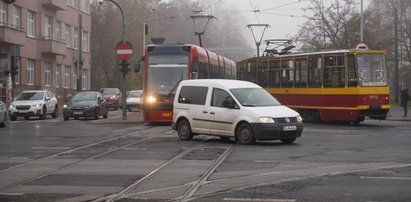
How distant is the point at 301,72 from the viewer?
101ft

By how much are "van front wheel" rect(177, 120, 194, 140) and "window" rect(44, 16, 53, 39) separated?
40.3 metres

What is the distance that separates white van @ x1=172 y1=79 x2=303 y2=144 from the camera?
1808 centimetres

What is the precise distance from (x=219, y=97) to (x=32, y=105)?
18380 millimetres

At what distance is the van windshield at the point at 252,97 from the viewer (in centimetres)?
1877

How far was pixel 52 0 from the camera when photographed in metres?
57.4

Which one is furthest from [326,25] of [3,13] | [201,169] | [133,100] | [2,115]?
[201,169]

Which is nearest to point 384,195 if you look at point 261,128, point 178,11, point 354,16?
point 261,128

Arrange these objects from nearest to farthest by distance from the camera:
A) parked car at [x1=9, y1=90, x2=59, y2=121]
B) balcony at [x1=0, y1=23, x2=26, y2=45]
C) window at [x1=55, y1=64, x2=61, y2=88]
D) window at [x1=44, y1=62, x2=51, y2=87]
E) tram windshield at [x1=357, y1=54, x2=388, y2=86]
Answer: tram windshield at [x1=357, y1=54, x2=388, y2=86] → parked car at [x1=9, y1=90, x2=59, y2=121] → balcony at [x1=0, y1=23, x2=26, y2=45] → window at [x1=44, y1=62, x2=51, y2=87] → window at [x1=55, y1=64, x2=61, y2=88]

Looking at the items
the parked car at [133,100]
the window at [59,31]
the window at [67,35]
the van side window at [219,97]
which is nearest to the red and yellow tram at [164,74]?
the van side window at [219,97]

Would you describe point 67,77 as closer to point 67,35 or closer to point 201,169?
point 67,35

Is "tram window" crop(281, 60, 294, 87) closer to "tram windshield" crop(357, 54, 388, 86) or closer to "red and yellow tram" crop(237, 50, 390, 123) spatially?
"red and yellow tram" crop(237, 50, 390, 123)

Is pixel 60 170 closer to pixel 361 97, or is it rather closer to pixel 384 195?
pixel 384 195

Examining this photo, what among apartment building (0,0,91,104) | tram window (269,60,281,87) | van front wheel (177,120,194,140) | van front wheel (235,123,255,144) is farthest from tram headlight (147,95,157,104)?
apartment building (0,0,91,104)

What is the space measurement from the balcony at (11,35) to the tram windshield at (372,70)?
1073 inches
